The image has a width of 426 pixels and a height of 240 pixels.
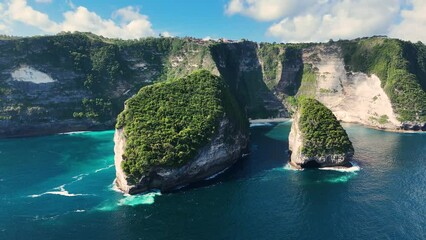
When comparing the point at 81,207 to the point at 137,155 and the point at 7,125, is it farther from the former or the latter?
the point at 7,125

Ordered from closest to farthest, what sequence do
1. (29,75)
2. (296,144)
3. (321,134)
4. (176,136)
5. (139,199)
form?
(139,199) < (176,136) < (321,134) < (296,144) < (29,75)

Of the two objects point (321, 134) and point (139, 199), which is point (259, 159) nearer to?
point (321, 134)

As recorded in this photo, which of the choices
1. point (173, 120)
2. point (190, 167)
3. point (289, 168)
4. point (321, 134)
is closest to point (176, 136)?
point (173, 120)

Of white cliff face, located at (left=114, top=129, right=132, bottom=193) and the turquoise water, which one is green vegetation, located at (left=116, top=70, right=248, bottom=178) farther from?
the turquoise water

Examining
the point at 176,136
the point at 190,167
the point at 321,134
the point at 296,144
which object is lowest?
the point at 190,167

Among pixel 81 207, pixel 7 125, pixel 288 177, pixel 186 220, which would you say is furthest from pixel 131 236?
pixel 7 125

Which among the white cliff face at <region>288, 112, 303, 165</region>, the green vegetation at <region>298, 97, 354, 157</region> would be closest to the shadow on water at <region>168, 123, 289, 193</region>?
the white cliff face at <region>288, 112, 303, 165</region>

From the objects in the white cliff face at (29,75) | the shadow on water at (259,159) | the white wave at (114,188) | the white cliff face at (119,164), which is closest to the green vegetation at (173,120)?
the white cliff face at (119,164)
